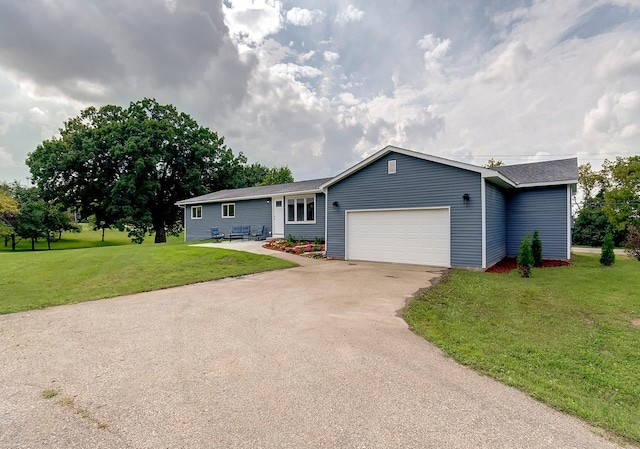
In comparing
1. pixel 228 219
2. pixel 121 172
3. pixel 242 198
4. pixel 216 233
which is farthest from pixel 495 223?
pixel 121 172

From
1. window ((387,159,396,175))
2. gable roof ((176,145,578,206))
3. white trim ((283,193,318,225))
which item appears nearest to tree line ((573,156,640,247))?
gable roof ((176,145,578,206))

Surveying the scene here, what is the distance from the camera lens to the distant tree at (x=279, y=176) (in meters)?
44.2

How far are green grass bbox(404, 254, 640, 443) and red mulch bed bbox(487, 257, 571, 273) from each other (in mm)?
1939

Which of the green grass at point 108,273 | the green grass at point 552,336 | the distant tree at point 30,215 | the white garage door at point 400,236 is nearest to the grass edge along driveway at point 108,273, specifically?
the green grass at point 108,273

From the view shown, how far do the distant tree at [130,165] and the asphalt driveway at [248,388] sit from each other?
23.6 meters

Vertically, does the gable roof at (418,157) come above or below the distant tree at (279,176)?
below

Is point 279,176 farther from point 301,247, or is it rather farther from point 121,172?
point 301,247

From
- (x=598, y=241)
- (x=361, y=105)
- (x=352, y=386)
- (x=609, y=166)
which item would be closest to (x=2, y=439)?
(x=352, y=386)

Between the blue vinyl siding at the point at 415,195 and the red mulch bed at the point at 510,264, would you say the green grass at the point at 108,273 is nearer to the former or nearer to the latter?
the blue vinyl siding at the point at 415,195

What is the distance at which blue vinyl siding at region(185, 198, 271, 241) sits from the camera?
19.2m

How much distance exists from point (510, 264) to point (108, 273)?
13827 millimetres

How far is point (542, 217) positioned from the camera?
42.2 feet

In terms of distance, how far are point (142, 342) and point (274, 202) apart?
48.3ft

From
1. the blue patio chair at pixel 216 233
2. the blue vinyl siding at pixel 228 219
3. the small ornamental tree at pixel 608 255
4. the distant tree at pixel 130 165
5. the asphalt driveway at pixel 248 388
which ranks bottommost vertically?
the asphalt driveway at pixel 248 388
